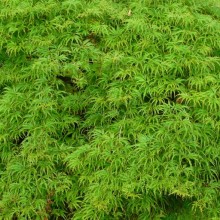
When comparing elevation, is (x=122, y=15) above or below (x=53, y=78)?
above

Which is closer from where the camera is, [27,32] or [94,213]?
[94,213]

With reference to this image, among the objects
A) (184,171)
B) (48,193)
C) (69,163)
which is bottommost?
(48,193)

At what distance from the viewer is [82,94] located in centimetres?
354

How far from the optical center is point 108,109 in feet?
11.2

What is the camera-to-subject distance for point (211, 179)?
3148 millimetres

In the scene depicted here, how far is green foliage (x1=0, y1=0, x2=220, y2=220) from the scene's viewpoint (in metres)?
3.06

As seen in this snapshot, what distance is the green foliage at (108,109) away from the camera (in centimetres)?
306

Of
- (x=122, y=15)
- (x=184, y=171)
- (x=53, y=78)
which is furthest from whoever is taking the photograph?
(x=122, y=15)

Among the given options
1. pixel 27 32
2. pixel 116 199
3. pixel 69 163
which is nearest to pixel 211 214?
pixel 116 199

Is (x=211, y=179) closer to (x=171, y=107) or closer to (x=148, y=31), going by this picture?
(x=171, y=107)

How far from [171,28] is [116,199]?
1.52m

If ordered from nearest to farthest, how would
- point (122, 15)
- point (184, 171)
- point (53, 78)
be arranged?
point (184, 171)
point (53, 78)
point (122, 15)

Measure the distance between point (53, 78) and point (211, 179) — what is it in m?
1.46

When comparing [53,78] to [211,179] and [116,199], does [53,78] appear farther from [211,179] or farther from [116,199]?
[211,179]
